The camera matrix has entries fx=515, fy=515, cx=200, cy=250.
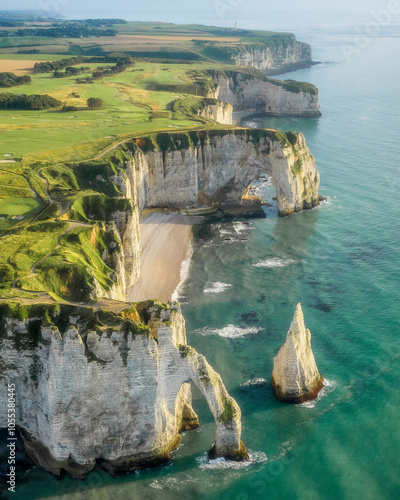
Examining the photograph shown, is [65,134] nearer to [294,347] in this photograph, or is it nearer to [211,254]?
[211,254]

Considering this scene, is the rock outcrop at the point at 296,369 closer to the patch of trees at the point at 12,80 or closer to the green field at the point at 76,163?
the green field at the point at 76,163

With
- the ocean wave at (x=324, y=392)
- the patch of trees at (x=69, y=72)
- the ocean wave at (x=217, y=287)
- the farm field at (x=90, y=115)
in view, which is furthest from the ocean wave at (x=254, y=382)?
the patch of trees at (x=69, y=72)

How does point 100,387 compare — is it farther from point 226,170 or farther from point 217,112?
point 217,112

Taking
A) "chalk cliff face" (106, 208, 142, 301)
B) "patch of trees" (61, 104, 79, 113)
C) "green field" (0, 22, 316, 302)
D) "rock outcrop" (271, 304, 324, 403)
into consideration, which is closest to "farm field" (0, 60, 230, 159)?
"green field" (0, 22, 316, 302)

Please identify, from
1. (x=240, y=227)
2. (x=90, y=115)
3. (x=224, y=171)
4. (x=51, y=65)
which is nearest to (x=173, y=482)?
(x=240, y=227)

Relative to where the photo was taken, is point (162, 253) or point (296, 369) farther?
point (162, 253)

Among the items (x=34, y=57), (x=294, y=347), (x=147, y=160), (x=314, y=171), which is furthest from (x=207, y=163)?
(x=34, y=57)
